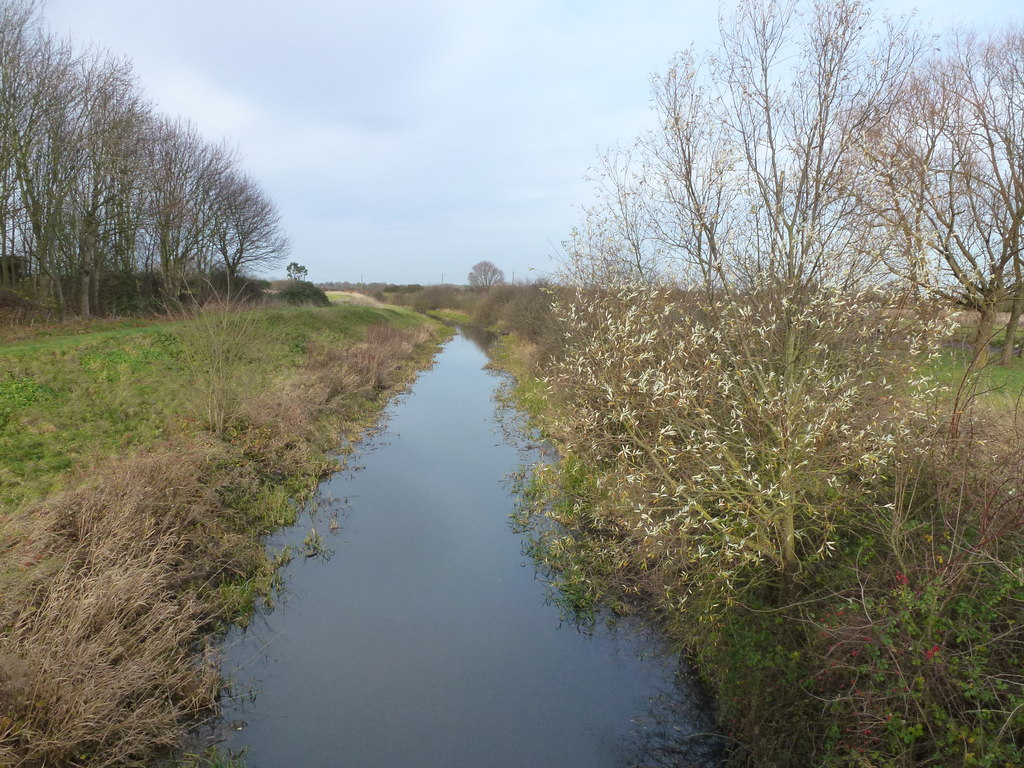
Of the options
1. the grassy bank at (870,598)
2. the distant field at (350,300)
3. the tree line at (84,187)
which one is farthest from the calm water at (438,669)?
the distant field at (350,300)

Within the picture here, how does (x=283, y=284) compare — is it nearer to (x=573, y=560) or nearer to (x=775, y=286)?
(x=573, y=560)

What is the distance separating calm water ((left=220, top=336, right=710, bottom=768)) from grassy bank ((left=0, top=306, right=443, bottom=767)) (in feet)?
2.09

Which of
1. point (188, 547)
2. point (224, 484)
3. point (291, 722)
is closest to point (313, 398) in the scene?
point (224, 484)

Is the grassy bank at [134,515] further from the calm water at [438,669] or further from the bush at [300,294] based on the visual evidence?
the bush at [300,294]

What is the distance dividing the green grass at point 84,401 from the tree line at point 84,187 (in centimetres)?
196

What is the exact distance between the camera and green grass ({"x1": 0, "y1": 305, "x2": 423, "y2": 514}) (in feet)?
25.0

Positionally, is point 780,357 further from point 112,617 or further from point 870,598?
point 112,617

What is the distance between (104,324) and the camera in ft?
61.8

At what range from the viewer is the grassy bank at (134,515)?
406 centimetres

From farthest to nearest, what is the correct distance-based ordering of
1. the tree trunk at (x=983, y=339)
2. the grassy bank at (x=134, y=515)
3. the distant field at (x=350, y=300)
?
the distant field at (x=350, y=300), the grassy bank at (x=134, y=515), the tree trunk at (x=983, y=339)

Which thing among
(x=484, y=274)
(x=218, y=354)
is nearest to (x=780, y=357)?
(x=218, y=354)

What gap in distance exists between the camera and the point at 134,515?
244 inches

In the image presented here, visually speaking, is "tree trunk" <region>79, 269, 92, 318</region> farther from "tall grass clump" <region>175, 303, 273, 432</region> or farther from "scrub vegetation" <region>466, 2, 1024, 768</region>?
"scrub vegetation" <region>466, 2, 1024, 768</region>

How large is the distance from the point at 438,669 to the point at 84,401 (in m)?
8.38
